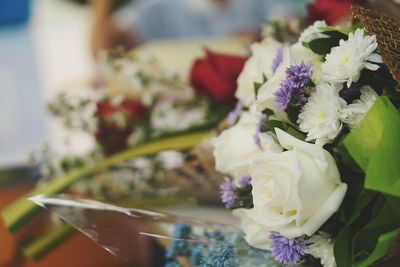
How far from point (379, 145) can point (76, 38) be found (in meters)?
1.16

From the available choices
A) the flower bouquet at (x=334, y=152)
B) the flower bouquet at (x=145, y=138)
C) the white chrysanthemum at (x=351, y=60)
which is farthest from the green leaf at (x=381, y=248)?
the flower bouquet at (x=145, y=138)

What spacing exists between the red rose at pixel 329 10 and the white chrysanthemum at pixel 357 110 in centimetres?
23

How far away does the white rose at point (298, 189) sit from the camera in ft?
1.20

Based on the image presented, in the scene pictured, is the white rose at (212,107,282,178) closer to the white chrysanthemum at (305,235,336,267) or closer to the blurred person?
the white chrysanthemum at (305,235,336,267)

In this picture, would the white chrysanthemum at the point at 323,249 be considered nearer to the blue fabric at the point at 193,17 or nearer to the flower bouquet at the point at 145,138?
the flower bouquet at the point at 145,138

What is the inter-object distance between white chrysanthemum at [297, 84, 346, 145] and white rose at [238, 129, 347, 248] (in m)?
0.01

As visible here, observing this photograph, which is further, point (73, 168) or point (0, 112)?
point (0, 112)

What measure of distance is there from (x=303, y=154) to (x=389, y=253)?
0.09 meters

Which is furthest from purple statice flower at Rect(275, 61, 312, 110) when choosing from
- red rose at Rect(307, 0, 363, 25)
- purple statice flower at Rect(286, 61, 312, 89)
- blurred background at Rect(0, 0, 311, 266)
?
blurred background at Rect(0, 0, 311, 266)

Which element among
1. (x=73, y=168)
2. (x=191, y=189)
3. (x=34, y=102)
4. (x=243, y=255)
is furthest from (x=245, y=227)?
(x=34, y=102)

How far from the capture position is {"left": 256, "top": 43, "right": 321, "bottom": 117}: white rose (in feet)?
1.39

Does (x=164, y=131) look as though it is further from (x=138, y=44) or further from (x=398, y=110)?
(x=138, y=44)

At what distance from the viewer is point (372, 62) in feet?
1.34

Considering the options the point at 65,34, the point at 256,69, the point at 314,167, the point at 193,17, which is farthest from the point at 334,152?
the point at 65,34
